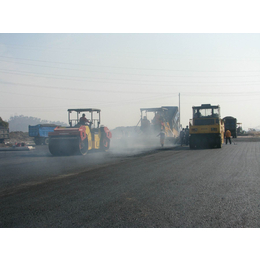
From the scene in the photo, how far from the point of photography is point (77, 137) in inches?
602

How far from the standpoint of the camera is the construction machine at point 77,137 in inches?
605

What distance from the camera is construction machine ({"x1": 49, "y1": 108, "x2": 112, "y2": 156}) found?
1536cm

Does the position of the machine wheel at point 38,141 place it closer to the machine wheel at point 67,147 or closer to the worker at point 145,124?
the worker at point 145,124

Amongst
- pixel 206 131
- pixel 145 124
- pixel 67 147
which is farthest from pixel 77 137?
pixel 145 124

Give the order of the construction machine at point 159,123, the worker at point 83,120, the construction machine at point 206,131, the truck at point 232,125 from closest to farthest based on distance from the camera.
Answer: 1. the worker at point 83,120
2. the construction machine at point 206,131
3. the construction machine at point 159,123
4. the truck at point 232,125

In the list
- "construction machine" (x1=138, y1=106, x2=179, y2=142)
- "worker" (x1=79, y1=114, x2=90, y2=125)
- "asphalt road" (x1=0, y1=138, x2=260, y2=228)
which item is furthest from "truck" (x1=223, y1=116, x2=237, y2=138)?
"asphalt road" (x1=0, y1=138, x2=260, y2=228)

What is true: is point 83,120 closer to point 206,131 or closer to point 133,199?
point 206,131

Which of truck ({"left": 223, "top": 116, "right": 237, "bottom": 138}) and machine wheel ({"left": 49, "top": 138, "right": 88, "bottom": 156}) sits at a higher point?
truck ({"left": 223, "top": 116, "right": 237, "bottom": 138})

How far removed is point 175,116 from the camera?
30.7 meters

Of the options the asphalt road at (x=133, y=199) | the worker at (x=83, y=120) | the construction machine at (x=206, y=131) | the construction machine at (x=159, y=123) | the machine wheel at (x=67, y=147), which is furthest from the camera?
the construction machine at (x=159, y=123)

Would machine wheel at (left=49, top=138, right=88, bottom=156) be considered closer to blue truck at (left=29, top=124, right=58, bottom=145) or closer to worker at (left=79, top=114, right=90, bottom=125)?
worker at (left=79, top=114, right=90, bottom=125)

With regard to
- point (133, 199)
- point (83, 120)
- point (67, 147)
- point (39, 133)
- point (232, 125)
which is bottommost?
point (133, 199)

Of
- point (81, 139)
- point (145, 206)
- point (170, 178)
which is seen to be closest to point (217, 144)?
point (81, 139)

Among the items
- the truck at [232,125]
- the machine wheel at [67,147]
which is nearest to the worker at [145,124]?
the machine wheel at [67,147]
